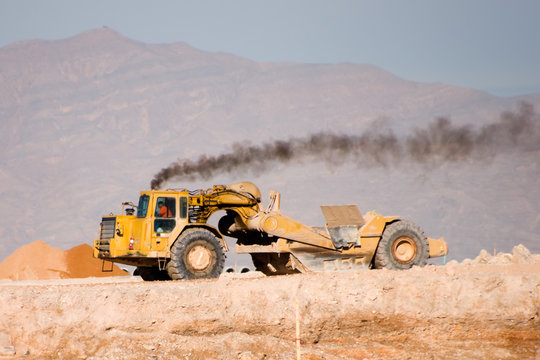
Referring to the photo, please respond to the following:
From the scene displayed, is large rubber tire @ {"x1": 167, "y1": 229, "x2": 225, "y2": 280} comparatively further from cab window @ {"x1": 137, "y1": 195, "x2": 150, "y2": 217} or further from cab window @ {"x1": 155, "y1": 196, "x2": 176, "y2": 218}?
cab window @ {"x1": 137, "y1": 195, "x2": 150, "y2": 217}

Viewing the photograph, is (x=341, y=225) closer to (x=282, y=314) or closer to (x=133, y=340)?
(x=282, y=314)

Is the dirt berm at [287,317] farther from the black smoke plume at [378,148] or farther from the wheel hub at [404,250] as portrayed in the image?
the black smoke plume at [378,148]

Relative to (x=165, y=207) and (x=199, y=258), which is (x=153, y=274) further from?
(x=165, y=207)

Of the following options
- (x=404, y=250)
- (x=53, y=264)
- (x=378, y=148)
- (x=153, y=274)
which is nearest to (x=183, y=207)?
(x=153, y=274)

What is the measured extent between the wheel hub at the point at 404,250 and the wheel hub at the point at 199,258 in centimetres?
522

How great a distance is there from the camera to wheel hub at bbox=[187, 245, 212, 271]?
21.6 m

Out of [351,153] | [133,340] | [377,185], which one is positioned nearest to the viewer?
[133,340]

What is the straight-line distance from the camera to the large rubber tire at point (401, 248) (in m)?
22.5

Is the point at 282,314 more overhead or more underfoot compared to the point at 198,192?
more underfoot

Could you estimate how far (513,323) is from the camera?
19625mm

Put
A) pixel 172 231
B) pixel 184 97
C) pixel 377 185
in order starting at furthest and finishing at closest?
pixel 184 97, pixel 377 185, pixel 172 231

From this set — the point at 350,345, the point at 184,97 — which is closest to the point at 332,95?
the point at 184,97

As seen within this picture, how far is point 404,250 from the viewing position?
22891mm

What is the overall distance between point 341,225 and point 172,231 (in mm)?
4668
